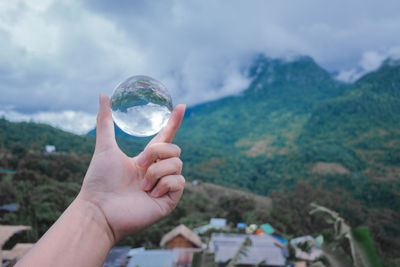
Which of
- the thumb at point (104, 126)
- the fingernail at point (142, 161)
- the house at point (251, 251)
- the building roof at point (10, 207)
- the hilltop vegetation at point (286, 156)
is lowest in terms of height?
the house at point (251, 251)

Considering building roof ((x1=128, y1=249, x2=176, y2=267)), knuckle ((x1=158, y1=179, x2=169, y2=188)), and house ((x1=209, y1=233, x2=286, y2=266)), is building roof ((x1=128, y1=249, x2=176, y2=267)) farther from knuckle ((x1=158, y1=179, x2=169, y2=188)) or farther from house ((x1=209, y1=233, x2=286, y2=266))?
knuckle ((x1=158, y1=179, x2=169, y2=188))

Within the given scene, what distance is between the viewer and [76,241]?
1.47 m

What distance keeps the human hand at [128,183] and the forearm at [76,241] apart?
0.06 metres

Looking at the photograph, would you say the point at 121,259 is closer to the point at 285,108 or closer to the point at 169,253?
the point at 169,253

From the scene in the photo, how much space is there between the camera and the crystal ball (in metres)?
2.15

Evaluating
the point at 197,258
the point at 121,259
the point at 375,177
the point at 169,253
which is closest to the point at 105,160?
the point at 197,258

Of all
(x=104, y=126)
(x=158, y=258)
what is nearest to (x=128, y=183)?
(x=104, y=126)

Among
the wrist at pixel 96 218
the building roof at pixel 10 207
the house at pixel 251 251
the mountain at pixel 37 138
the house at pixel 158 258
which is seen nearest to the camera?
the wrist at pixel 96 218

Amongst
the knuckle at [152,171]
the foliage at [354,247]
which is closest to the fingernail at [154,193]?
the knuckle at [152,171]

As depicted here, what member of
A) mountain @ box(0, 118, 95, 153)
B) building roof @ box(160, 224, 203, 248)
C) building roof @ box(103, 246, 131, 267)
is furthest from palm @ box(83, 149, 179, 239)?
mountain @ box(0, 118, 95, 153)

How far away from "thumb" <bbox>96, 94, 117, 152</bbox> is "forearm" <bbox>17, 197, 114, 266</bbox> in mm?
480

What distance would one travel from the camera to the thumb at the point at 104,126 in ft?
6.39

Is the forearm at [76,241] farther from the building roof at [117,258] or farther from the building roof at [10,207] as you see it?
the building roof at [10,207]

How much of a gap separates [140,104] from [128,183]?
738 mm
